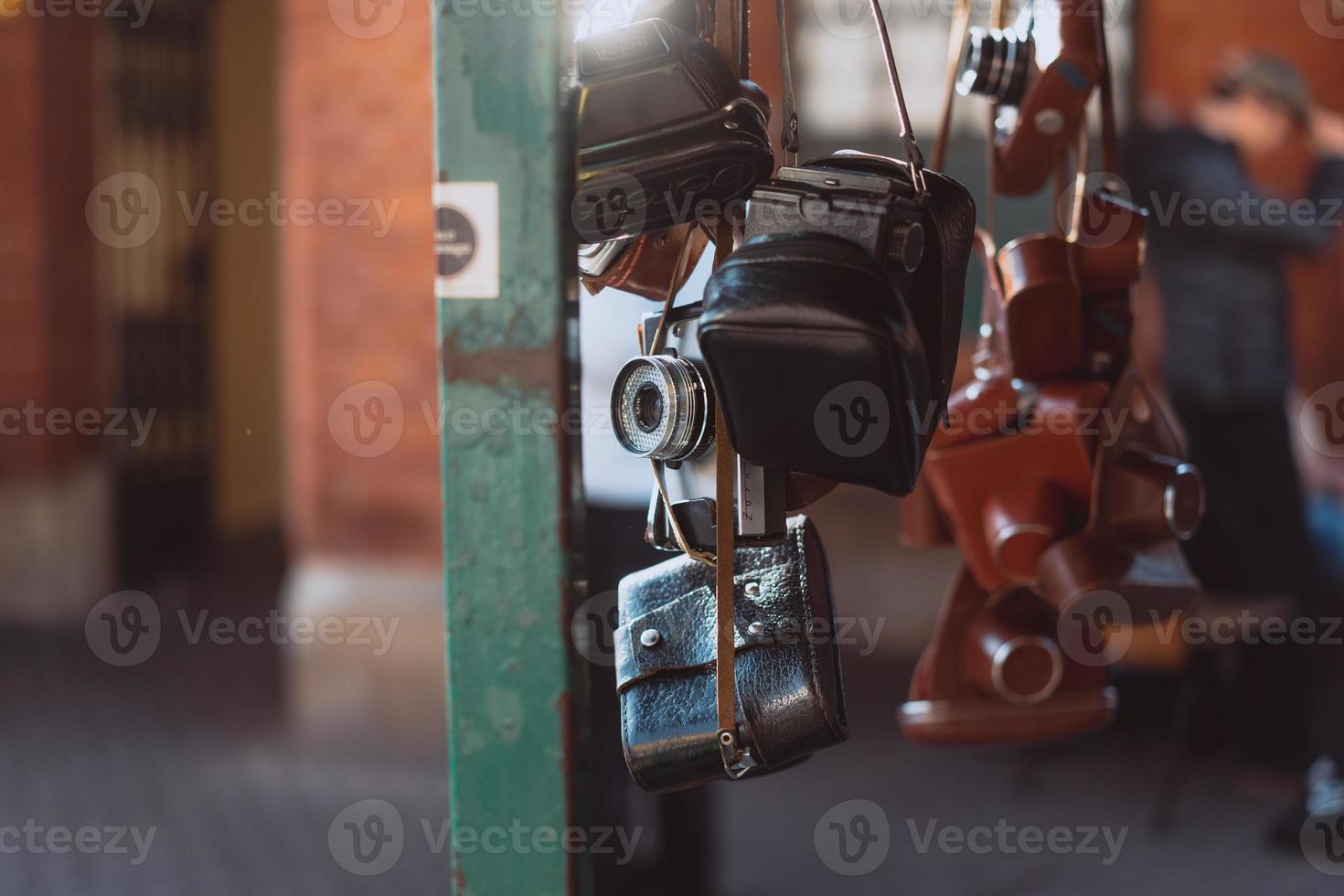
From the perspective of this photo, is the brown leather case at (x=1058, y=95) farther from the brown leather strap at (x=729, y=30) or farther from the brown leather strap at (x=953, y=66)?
the brown leather strap at (x=729, y=30)

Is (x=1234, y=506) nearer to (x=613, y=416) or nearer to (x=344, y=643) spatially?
(x=613, y=416)

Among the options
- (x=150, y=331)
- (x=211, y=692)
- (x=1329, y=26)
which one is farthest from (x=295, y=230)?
(x=1329, y=26)

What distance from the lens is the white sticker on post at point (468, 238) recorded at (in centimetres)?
95

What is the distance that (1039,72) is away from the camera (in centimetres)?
113

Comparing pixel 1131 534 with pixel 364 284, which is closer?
pixel 1131 534

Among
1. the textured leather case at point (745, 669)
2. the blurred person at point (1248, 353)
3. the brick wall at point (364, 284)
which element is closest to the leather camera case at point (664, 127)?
the textured leather case at point (745, 669)

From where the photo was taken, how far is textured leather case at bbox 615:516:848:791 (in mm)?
872

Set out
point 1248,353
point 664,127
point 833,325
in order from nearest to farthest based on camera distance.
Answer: point 833,325
point 664,127
point 1248,353

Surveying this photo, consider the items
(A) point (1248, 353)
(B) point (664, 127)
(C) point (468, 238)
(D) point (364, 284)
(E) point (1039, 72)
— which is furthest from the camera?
(D) point (364, 284)

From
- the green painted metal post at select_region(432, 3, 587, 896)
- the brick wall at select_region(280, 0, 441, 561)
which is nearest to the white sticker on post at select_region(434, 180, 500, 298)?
the green painted metal post at select_region(432, 3, 587, 896)

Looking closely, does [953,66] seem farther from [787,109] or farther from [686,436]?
[686,436]

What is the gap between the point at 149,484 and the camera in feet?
20.3

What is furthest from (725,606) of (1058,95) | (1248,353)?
(1248,353)

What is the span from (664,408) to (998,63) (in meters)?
0.56
